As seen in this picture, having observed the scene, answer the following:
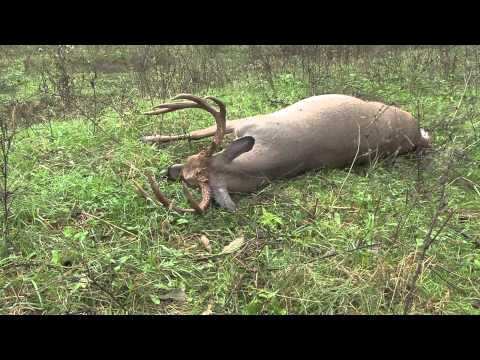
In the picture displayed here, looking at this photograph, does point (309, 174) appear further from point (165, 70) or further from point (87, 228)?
point (165, 70)

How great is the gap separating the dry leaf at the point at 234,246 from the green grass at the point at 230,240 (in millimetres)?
45

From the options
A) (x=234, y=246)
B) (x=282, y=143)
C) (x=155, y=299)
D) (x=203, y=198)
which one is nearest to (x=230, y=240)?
(x=234, y=246)

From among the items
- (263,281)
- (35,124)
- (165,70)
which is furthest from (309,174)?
(165,70)

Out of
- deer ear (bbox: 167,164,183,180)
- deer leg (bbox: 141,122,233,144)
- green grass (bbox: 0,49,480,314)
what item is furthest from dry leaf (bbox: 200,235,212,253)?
deer leg (bbox: 141,122,233,144)

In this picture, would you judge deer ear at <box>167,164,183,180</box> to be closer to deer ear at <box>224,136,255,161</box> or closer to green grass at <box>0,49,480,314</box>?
green grass at <box>0,49,480,314</box>

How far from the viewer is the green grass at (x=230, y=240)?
298 centimetres

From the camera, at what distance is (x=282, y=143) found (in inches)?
183

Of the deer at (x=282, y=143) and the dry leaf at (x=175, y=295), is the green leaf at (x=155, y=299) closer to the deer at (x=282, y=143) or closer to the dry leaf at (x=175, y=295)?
the dry leaf at (x=175, y=295)

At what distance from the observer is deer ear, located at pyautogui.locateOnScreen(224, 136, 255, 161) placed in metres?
4.33

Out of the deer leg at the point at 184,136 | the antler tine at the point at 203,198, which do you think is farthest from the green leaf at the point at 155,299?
the deer leg at the point at 184,136

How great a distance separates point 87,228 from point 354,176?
2383 millimetres

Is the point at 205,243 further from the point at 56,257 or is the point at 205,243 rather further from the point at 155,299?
the point at 56,257

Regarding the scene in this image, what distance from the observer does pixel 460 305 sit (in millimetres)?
2953

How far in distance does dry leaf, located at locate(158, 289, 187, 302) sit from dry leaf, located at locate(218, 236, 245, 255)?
48 cm
